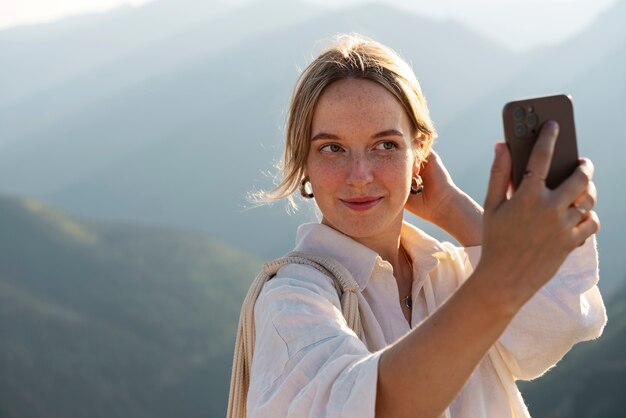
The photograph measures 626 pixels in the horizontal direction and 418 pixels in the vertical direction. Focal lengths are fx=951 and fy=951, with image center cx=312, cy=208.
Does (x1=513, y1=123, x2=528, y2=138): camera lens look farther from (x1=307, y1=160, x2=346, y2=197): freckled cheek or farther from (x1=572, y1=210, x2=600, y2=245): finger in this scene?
(x1=307, y1=160, x2=346, y2=197): freckled cheek

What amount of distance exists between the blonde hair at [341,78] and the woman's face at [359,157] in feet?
0.08

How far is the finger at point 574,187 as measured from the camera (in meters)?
1.59

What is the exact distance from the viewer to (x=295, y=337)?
2080 mm

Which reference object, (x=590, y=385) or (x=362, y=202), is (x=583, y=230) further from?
(x=590, y=385)

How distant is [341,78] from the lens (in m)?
2.68

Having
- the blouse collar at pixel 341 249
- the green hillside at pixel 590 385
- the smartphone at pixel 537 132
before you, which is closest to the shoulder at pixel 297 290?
the blouse collar at pixel 341 249

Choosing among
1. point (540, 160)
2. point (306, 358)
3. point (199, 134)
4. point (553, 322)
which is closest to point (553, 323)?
point (553, 322)

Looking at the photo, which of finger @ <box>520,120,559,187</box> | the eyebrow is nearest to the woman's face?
the eyebrow

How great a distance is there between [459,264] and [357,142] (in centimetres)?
61

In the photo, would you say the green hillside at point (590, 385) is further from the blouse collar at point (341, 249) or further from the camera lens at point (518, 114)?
the camera lens at point (518, 114)

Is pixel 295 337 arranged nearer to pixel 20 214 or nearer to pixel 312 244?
pixel 312 244

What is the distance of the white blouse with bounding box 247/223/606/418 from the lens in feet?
6.54

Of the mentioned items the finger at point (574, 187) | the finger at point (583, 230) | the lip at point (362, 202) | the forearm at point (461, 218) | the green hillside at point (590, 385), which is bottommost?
the finger at point (583, 230)

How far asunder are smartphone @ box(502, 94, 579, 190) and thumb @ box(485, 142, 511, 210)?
13mm
